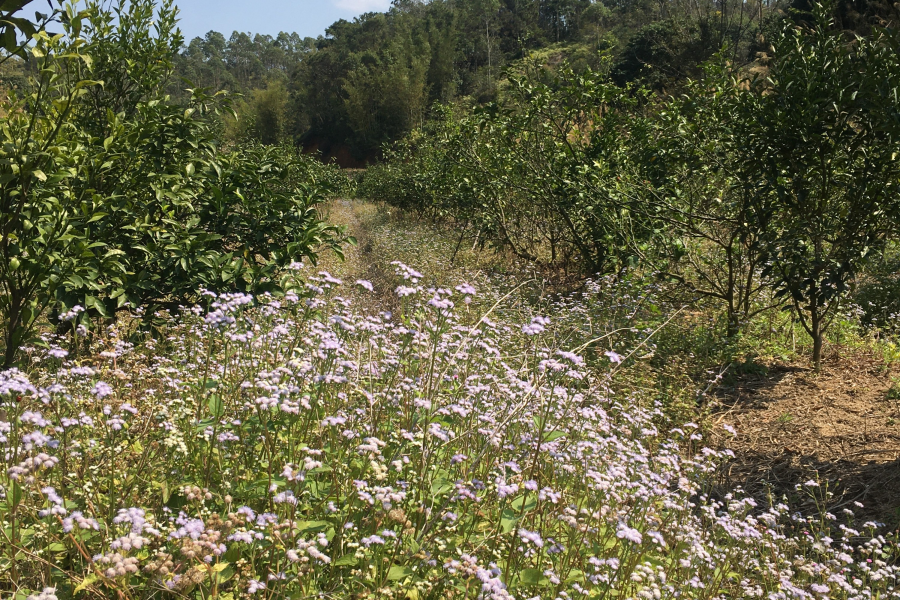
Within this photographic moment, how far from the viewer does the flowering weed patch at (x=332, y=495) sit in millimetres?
1802

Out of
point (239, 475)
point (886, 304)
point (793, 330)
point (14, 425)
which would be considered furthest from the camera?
point (886, 304)

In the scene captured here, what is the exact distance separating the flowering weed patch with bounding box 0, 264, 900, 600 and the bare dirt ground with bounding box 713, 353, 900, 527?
1039mm

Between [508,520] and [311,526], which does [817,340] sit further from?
[311,526]

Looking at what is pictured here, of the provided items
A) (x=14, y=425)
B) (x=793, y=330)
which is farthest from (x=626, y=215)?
(x=14, y=425)

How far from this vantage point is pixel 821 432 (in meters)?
4.73

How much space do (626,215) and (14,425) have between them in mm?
7372

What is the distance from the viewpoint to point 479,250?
1286 cm

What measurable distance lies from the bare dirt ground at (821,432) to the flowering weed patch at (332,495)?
3.41ft

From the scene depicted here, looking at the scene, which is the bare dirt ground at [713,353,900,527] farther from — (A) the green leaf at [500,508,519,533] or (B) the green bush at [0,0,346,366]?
(B) the green bush at [0,0,346,366]

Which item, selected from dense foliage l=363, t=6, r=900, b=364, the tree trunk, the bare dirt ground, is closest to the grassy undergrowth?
the bare dirt ground

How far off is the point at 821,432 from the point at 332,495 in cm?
421

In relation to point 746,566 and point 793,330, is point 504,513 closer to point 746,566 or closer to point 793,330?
point 746,566

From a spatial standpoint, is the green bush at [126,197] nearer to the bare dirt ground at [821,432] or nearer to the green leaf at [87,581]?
the green leaf at [87,581]

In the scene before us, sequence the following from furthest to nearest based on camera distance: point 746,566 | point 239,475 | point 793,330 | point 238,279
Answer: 1. point 793,330
2. point 238,279
3. point 746,566
4. point 239,475
